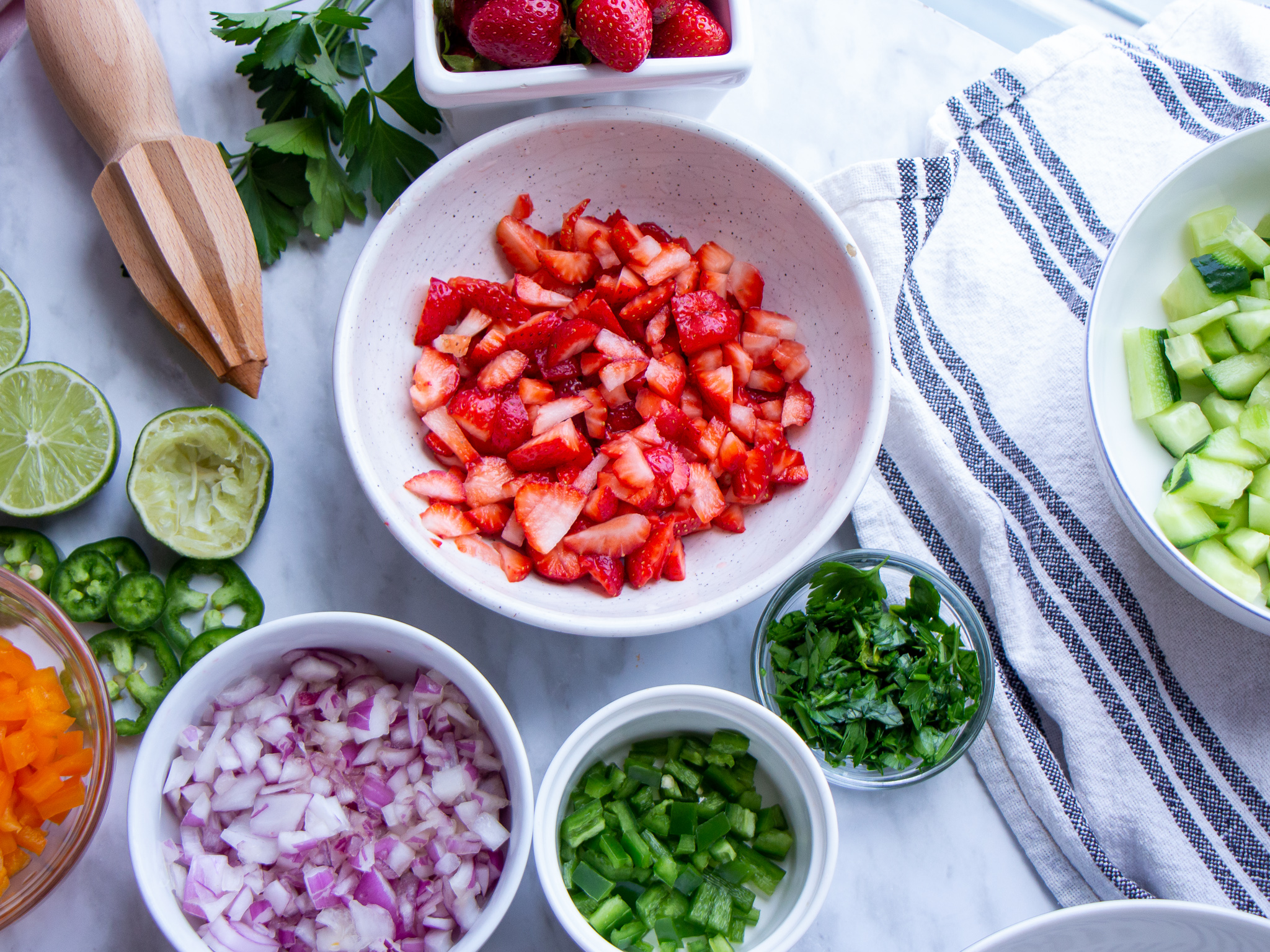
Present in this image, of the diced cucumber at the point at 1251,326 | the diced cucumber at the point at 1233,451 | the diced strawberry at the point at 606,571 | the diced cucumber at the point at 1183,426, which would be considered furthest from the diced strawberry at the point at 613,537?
the diced cucumber at the point at 1251,326

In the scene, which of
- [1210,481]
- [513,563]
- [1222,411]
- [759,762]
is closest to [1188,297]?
[1222,411]

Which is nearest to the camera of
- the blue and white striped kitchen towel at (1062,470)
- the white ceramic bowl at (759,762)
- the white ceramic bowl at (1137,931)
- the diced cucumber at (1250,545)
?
the white ceramic bowl at (1137,931)

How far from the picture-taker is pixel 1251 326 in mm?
1345

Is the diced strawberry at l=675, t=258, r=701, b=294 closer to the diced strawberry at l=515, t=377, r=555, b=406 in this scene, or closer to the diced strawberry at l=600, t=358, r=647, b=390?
the diced strawberry at l=600, t=358, r=647, b=390

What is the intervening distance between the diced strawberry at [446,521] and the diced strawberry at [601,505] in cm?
16

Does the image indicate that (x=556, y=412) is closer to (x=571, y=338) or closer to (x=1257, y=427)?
(x=571, y=338)

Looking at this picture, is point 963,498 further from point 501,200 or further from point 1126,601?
point 501,200

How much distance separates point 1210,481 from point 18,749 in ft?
5.32

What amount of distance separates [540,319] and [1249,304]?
1.02 metres

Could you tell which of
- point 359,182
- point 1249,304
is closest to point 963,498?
point 1249,304

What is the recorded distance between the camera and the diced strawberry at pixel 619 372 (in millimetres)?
1331

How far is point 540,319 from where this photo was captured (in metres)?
1.35

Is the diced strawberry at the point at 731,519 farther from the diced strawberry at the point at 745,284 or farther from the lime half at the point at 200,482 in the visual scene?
the lime half at the point at 200,482

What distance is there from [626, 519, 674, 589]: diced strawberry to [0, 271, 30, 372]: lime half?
982mm
